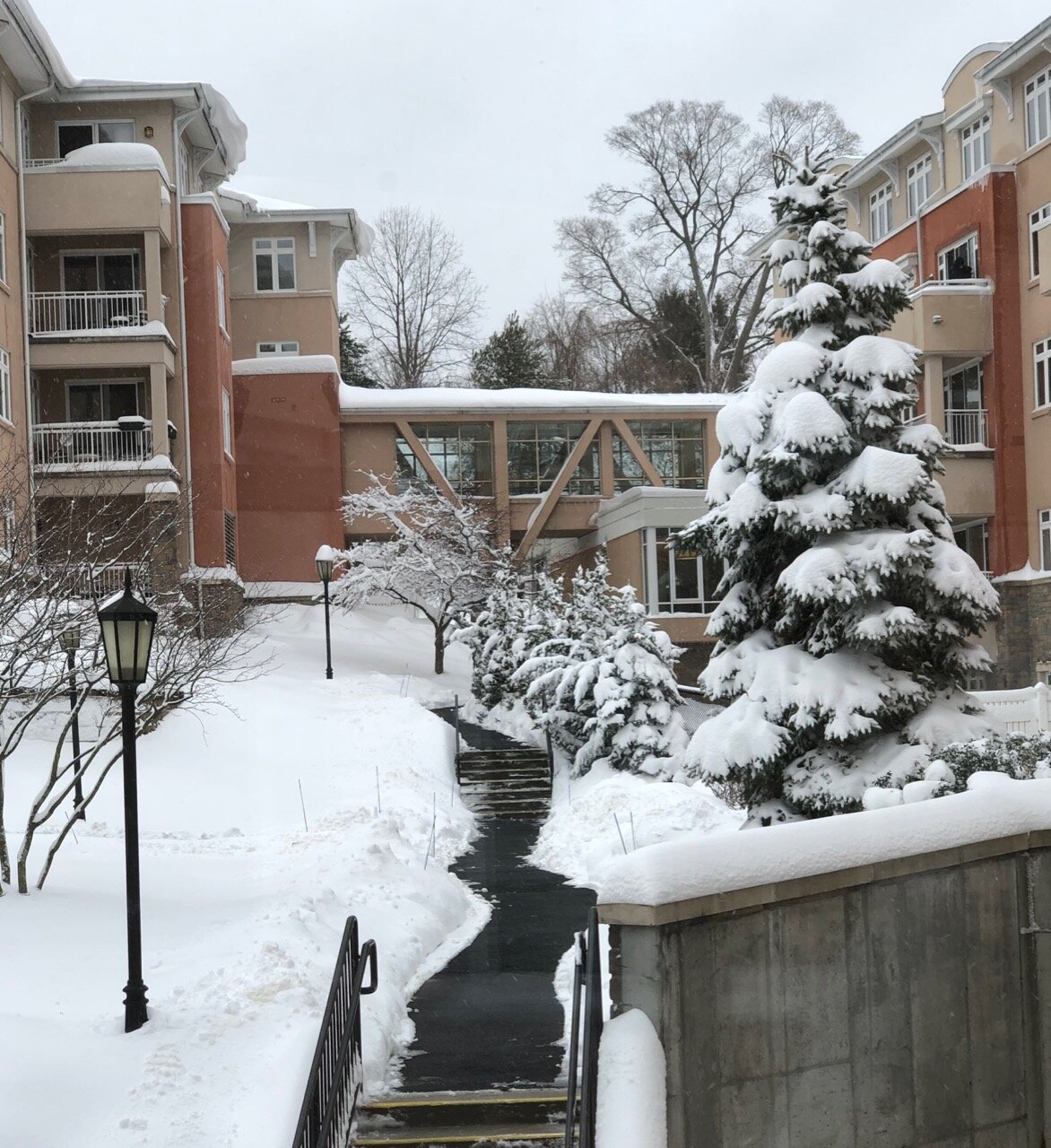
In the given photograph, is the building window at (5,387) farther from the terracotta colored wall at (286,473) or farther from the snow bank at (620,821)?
the snow bank at (620,821)

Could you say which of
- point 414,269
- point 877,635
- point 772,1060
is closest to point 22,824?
point 877,635

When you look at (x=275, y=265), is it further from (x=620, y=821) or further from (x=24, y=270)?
(x=620, y=821)

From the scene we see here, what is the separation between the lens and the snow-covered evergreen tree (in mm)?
13414

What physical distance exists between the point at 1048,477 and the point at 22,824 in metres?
19.7

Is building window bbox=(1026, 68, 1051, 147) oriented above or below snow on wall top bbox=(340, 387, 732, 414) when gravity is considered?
above

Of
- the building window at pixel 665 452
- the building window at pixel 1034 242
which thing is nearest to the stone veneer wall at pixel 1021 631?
the building window at pixel 1034 242

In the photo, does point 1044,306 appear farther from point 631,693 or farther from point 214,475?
point 214,475

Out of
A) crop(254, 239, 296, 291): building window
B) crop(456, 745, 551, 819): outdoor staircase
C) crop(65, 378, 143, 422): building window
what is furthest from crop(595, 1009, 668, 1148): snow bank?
crop(254, 239, 296, 291): building window

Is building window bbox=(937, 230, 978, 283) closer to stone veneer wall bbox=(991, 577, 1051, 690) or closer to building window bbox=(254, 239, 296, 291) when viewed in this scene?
stone veneer wall bbox=(991, 577, 1051, 690)

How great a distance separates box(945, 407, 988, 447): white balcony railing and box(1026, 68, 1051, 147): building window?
5.32 m

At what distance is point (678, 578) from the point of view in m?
35.1

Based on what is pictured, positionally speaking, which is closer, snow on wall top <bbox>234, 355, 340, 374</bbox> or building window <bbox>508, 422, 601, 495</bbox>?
snow on wall top <bbox>234, 355, 340, 374</bbox>

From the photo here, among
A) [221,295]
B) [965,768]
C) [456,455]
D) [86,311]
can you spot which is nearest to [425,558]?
[456,455]

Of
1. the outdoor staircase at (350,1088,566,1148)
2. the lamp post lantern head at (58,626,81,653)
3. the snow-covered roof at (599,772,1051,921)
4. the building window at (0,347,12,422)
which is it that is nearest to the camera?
the snow-covered roof at (599,772,1051,921)
